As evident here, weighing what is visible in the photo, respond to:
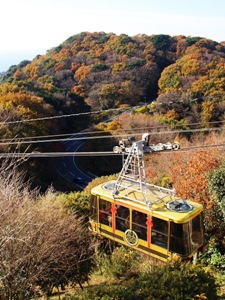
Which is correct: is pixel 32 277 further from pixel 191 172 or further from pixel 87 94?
pixel 87 94

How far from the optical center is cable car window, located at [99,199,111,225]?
9.23 meters

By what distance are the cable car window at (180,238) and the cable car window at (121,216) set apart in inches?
56.0

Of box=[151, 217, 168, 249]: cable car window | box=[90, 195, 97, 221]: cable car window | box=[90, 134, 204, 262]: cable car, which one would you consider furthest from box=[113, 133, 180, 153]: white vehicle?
box=[90, 195, 97, 221]: cable car window

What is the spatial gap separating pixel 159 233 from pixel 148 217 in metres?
0.47

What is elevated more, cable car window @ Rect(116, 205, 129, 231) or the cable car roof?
the cable car roof

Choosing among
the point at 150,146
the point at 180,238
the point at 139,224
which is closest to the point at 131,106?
the point at 139,224

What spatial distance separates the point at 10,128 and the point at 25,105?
430cm

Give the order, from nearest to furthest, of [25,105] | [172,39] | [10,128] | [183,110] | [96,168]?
[10,128]
[25,105]
[96,168]
[183,110]
[172,39]

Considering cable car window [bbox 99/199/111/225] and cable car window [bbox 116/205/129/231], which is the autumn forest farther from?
cable car window [bbox 116/205/129/231]

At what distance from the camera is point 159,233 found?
811cm

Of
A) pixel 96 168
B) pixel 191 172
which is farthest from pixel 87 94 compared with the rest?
pixel 191 172

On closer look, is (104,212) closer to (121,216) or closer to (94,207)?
(94,207)

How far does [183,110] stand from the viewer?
33.9 meters

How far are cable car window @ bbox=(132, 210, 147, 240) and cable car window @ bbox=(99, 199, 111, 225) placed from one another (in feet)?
3.05
